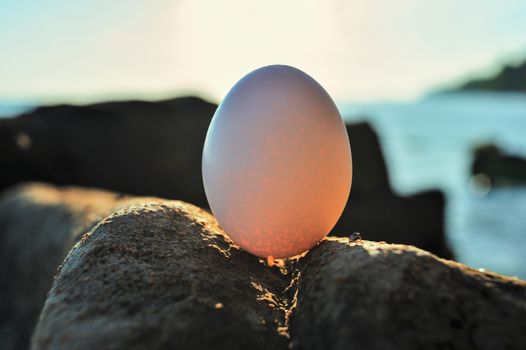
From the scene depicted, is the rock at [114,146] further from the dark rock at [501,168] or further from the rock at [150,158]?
the dark rock at [501,168]

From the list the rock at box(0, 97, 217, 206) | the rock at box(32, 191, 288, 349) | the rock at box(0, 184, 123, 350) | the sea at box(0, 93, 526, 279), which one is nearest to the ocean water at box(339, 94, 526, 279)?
the sea at box(0, 93, 526, 279)

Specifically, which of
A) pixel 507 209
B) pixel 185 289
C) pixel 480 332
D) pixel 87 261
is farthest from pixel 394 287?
pixel 507 209

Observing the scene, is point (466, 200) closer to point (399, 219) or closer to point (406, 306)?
point (399, 219)

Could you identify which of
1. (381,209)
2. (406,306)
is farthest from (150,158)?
(406,306)

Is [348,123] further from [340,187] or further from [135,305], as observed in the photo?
[135,305]

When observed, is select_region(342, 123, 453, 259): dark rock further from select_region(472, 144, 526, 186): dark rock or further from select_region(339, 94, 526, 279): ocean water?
select_region(472, 144, 526, 186): dark rock

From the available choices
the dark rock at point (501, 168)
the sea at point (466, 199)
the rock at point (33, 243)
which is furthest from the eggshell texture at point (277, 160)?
the dark rock at point (501, 168)

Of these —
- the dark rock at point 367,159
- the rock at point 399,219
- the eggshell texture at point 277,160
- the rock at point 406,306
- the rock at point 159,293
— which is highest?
the eggshell texture at point 277,160
